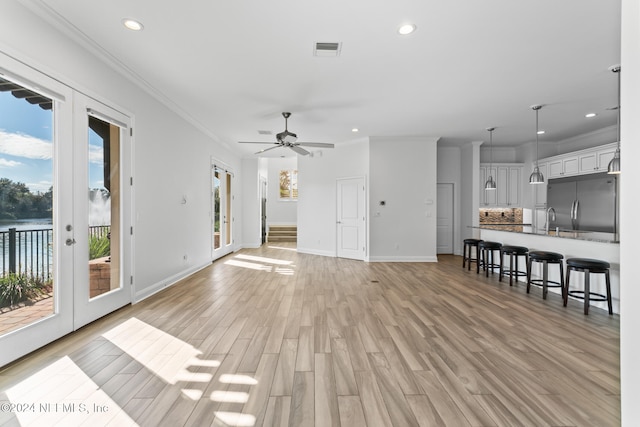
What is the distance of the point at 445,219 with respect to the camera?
7785 millimetres

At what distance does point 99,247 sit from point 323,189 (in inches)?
206

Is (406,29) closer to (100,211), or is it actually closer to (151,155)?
(151,155)

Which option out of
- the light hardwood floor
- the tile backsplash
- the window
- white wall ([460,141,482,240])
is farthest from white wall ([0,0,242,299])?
the tile backsplash

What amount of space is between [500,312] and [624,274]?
2.56 meters

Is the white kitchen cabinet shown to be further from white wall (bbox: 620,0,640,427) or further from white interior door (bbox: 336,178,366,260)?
white wall (bbox: 620,0,640,427)

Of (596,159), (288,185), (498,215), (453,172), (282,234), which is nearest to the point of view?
(596,159)

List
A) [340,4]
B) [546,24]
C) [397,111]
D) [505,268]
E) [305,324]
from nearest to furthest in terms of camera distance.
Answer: [340,4], [546,24], [305,324], [397,111], [505,268]

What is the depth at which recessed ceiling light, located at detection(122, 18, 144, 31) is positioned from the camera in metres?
2.58

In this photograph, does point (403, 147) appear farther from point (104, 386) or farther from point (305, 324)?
point (104, 386)

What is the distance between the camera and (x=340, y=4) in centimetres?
237

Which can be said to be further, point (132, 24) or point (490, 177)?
point (490, 177)

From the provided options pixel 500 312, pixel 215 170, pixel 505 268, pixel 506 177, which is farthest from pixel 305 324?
pixel 506 177

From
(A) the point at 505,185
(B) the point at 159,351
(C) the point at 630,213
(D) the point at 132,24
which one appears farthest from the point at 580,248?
(D) the point at 132,24

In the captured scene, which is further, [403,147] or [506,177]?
[506,177]
